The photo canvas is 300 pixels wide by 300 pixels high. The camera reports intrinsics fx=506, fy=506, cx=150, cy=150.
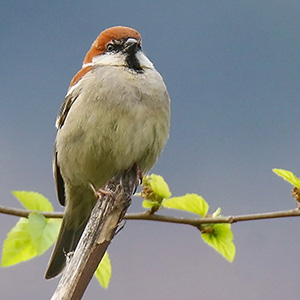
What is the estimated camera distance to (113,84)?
3.01m

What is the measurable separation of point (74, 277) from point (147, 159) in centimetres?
134

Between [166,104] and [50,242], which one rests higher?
[166,104]

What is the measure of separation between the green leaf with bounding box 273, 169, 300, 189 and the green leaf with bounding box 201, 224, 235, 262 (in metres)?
0.40

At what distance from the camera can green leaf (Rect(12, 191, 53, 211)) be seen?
7.63 feet

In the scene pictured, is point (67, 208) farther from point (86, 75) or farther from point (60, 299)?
point (60, 299)

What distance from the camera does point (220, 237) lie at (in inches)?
90.3

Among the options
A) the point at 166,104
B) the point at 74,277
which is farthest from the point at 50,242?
the point at 166,104

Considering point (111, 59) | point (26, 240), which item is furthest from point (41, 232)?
point (111, 59)

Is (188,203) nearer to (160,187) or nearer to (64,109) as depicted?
(160,187)

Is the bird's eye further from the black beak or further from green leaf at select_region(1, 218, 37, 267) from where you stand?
green leaf at select_region(1, 218, 37, 267)

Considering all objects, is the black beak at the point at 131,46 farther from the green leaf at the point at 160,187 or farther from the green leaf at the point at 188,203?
the green leaf at the point at 188,203

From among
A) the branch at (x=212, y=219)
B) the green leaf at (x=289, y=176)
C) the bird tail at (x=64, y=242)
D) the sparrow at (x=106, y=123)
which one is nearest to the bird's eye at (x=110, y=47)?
the sparrow at (x=106, y=123)

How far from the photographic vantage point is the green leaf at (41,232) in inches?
86.0

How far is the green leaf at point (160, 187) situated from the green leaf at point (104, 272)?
0.36 meters
